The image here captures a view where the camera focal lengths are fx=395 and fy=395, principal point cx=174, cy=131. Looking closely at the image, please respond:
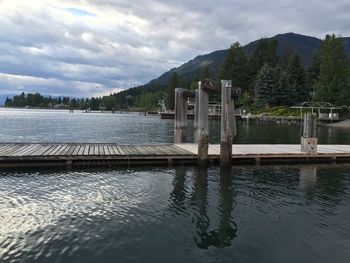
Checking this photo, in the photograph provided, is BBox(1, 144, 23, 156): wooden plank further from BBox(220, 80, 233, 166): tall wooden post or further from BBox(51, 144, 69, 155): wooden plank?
BBox(220, 80, 233, 166): tall wooden post

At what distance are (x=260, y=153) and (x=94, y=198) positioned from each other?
485 inches

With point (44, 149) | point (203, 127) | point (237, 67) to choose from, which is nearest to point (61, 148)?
point (44, 149)

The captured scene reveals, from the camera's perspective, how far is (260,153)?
24312mm

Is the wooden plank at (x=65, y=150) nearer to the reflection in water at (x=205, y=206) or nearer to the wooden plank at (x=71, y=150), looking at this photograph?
the wooden plank at (x=71, y=150)

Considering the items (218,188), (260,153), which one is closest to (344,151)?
(260,153)

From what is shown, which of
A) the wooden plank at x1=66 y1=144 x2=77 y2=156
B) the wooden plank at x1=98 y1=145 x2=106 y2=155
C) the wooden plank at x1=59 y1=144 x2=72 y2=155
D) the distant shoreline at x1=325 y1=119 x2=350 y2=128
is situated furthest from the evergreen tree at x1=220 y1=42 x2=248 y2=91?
the wooden plank at x1=59 y1=144 x2=72 y2=155

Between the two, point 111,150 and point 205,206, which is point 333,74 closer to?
point 111,150

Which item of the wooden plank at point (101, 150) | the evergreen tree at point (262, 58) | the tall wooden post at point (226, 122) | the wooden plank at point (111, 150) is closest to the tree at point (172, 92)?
the evergreen tree at point (262, 58)

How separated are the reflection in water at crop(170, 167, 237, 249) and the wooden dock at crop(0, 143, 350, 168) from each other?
1.64 meters

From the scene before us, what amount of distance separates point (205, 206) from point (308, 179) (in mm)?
7991

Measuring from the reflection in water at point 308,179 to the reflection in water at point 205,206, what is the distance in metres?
3.36

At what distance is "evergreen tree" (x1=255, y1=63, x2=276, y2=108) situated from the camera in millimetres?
102238

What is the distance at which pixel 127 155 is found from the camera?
72.6 ft

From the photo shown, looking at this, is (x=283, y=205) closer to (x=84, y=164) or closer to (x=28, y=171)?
(x=84, y=164)
